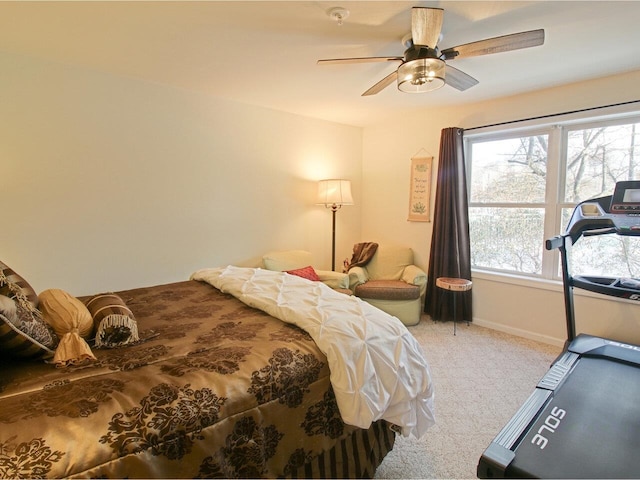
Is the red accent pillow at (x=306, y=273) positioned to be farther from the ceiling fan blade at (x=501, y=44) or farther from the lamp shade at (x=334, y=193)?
the ceiling fan blade at (x=501, y=44)

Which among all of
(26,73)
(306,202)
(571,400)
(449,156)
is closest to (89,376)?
(571,400)

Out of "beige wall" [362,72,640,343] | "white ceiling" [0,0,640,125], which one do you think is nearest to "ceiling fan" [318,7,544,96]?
"white ceiling" [0,0,640,125]

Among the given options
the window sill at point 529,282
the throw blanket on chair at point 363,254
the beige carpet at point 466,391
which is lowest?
the beige carpet at point 466,391

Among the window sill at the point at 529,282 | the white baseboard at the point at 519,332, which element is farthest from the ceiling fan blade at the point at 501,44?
the white baseboard at the point at 519,332

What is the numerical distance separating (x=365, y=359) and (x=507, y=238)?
300cm

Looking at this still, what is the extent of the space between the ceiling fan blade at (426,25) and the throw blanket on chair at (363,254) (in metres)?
2.60

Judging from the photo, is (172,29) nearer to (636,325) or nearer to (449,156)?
(449,156)

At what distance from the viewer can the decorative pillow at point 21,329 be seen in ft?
3.65

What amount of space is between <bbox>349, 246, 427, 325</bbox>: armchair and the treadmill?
4.77 feet

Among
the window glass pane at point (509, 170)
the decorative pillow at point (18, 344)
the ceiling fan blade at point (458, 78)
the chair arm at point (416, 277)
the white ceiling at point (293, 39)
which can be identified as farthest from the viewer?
the chair arm at point (416, 277)

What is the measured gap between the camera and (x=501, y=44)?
1868 millimetres

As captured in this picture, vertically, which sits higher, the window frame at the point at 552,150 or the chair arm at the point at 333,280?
the window frame at the point at 552,150

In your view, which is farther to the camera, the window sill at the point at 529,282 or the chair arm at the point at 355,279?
the chair arm at the point at 355,279

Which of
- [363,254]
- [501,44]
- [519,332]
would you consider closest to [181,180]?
[363,254]
